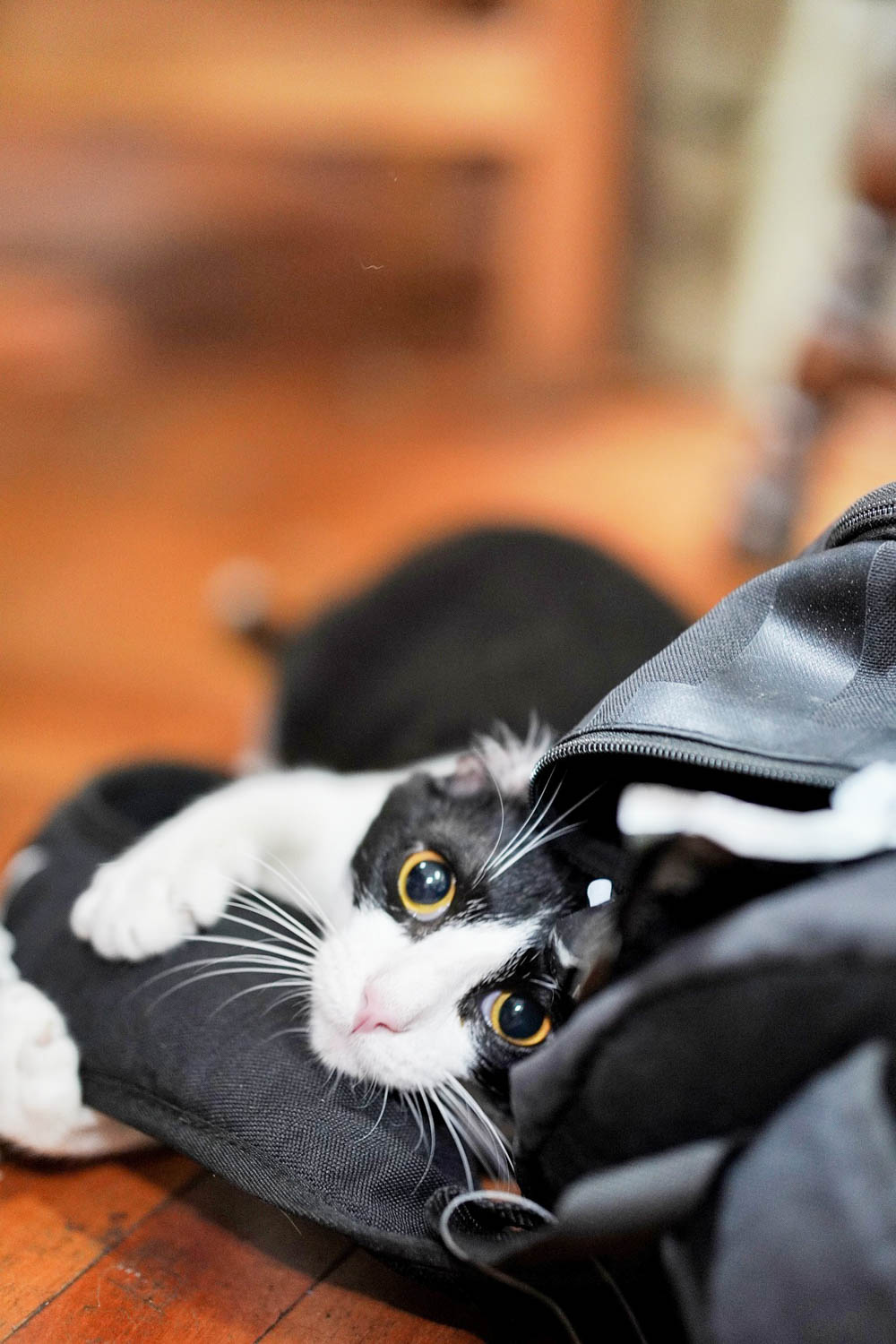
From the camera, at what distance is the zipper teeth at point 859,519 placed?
651 mm

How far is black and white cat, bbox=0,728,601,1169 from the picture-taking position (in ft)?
2.27

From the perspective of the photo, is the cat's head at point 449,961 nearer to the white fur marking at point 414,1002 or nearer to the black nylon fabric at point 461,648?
the white fur marking at point 414,1002

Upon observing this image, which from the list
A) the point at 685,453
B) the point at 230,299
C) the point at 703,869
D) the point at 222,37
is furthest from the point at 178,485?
the point at 703,869

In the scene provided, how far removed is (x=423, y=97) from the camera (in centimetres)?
206

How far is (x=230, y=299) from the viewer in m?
2.84

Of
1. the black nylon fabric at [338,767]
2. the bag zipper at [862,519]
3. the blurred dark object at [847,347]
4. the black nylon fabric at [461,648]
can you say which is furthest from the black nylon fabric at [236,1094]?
the blurred dark object at [847,347]

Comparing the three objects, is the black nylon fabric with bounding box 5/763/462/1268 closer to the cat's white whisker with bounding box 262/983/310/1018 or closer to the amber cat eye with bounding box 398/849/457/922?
the cat's white whisker with bounding box 262/983/310/1018

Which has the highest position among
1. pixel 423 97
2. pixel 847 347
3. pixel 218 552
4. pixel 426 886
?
pixel 423 97

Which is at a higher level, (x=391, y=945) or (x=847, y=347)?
(x=847, y=347)

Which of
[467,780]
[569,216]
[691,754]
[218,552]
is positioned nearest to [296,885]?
[467,780]

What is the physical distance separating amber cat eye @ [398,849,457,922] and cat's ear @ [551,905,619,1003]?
9cm

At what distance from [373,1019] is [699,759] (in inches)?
10.8

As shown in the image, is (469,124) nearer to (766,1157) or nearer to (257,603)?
(257,603)

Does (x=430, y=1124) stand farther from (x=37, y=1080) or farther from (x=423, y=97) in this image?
(x=423, y=97)
